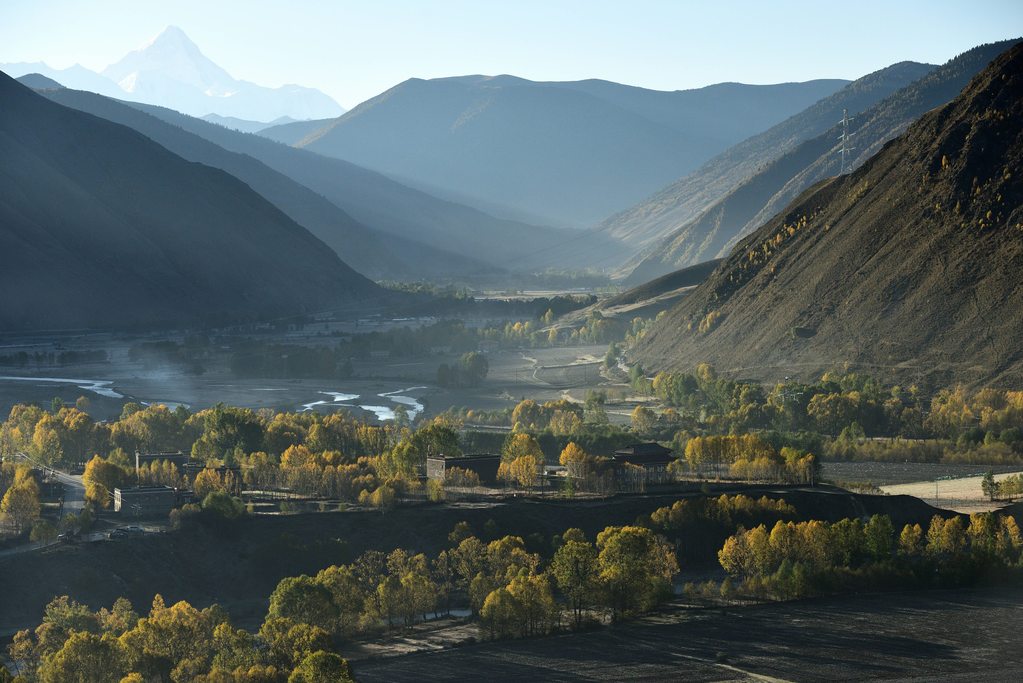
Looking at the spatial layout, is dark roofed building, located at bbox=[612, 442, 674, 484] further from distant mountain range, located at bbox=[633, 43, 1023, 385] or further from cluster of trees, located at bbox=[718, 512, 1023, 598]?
distant mountain range, located at bbox=[633, 43, 1023, 385]

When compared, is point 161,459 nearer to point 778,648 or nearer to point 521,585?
point 521,585

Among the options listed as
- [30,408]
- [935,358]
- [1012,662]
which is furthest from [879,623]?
[30,408]

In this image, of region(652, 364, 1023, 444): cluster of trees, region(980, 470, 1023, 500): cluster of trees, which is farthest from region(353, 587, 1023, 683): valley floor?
region(652, 364, 1023, 444): cluster of trees

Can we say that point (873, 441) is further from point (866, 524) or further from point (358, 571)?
point (358, 571)

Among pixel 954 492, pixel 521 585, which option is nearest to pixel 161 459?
pixel 521 585

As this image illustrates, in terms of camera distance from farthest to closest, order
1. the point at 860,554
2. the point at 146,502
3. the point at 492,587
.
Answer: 1. the point at 146,502
2. the point at 860,554
3. the point at 492,587

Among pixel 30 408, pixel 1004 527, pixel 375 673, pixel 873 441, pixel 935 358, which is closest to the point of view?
pixel 375 673
